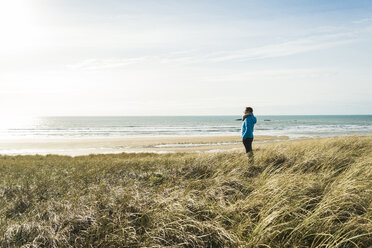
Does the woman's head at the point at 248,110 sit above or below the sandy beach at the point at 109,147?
above

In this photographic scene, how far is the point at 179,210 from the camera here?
13.6 ft

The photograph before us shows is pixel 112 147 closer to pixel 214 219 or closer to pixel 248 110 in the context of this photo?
pixel 248 110

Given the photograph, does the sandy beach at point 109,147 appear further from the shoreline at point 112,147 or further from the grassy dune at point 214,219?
the grassy dune at point 214,219

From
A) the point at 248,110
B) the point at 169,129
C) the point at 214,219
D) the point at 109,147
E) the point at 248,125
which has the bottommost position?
the point at 109,147

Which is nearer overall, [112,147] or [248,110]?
[248,110]

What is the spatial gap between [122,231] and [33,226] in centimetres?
152

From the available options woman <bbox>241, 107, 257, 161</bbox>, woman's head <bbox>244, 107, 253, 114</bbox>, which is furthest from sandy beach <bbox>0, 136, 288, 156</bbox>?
woman's head <bbox>244, 107, 253, 114</bbox>

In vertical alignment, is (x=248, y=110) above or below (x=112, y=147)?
above

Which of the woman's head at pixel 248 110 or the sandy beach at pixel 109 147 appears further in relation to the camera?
the sandy beach at pixel 109 147

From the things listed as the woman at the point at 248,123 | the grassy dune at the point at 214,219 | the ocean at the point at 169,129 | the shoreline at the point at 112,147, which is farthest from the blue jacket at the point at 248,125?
the shoreline at the point at 112,147

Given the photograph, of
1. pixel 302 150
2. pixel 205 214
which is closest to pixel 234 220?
pixel 205 214

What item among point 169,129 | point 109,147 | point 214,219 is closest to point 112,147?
point 109,147

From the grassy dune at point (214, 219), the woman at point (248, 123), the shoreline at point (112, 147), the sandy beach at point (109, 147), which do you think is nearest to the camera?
the grassy dune at point (214, 219)

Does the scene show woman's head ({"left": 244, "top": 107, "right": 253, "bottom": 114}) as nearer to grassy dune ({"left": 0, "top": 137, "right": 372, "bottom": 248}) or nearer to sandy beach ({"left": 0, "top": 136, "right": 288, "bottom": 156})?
grassy dune ({"left": 0, "top": 137, "right": 372, "bottom": 248})
